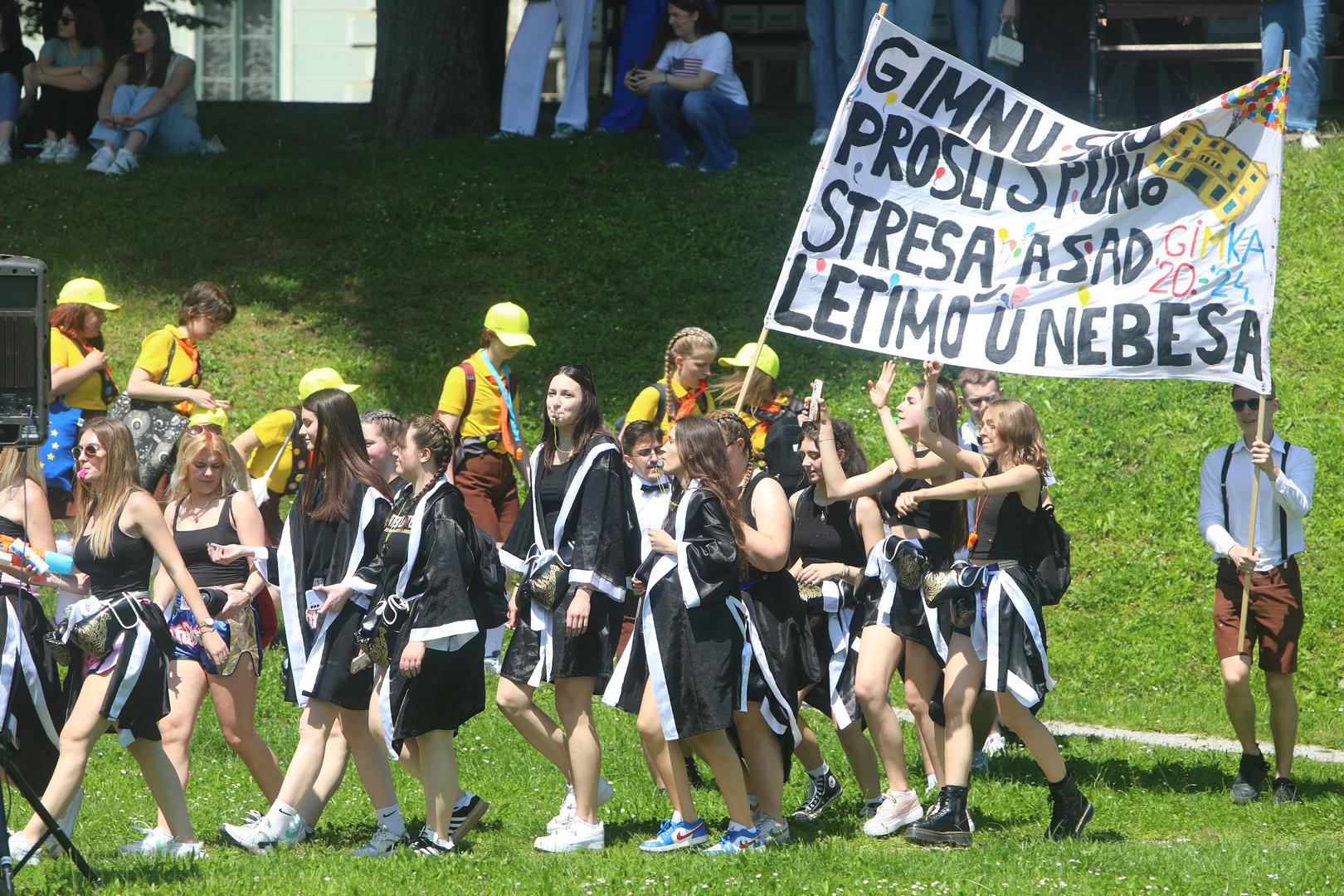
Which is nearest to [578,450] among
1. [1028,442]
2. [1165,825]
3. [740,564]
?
[740,564]

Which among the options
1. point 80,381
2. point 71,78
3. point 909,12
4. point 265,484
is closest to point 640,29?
point 909,12

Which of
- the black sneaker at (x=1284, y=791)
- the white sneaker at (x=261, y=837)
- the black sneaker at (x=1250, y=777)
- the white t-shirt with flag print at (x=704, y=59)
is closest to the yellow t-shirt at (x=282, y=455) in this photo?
the white sneaker at (x=261, y=837)

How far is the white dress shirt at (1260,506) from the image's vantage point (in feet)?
26.3

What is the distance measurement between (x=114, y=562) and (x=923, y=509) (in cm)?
355

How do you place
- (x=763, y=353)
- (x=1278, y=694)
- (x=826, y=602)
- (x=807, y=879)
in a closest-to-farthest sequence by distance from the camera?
1. (x=807, y=879)
2. (x=826, y=602)
3. (x=1278, y=694)
4. (x=763, y=353)

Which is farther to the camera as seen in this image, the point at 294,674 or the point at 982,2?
the point at 982,2

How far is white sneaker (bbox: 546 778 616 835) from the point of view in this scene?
277 inches

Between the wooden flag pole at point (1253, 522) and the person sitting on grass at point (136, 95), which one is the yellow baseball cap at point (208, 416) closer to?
the wooden flag pole at point (1253, 522)

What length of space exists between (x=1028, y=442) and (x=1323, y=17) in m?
10.4

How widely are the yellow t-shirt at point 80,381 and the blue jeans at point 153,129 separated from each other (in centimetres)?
653

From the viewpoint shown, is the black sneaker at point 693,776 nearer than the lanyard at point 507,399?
Yes

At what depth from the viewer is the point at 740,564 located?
663 cm

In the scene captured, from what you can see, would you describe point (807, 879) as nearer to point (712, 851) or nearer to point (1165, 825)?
point (712, 851)

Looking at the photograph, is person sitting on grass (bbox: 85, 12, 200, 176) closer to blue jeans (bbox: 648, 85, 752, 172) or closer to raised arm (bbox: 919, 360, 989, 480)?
blue jeans (bbox: 648, 85, 752, 172)
